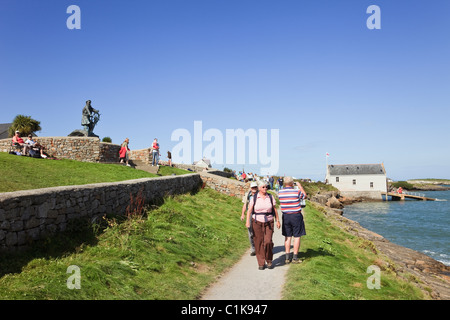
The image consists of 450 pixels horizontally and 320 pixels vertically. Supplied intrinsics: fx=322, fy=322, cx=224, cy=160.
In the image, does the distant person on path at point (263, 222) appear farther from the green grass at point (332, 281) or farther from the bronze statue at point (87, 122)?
the bronze statue at point (87, 122)

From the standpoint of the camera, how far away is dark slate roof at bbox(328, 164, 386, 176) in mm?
74600

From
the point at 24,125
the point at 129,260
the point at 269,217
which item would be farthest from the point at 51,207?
the point at 24,125

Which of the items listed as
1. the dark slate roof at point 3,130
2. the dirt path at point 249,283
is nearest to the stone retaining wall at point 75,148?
the dirt path at point 249,283

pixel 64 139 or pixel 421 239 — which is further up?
pixel 64 139

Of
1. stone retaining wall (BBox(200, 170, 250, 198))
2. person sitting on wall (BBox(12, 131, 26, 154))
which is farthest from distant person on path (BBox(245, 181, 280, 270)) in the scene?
person sitting on wall (BBox(12, 131, 26, 154))

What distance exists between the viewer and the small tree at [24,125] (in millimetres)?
38438

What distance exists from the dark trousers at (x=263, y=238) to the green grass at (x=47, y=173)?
717 centimetres

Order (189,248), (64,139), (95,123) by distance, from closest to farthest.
→ (189,248) → (64,139) → (95,123)

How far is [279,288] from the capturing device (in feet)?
20.0

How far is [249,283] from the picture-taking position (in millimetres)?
6516

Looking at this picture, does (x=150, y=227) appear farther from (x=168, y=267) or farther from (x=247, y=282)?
(x=247, y=282)
